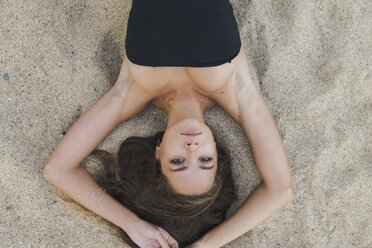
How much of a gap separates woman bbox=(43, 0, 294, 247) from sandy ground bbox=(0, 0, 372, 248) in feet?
0.66

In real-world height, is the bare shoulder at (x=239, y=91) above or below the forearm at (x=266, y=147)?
above

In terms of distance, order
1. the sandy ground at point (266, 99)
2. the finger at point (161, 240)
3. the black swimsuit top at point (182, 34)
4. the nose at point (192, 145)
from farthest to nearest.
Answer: the sandy ground at point (266, 99) → the finger at point (161, 240) → the black swimsuit top at point (182, 34) → the nose at point (192, 145)

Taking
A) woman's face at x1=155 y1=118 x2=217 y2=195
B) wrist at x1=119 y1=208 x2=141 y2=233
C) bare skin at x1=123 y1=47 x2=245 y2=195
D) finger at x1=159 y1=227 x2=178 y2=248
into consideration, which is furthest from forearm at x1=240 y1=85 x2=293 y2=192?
wrist at x1=119 y1=208 x2=141 y2=233

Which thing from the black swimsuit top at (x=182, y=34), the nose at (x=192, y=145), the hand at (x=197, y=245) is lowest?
the hand at (x=197, y=245)

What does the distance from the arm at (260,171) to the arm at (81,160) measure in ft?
1.88

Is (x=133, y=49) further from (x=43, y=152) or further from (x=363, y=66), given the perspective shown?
(x=363, y=66)

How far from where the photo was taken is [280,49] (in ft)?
8.10

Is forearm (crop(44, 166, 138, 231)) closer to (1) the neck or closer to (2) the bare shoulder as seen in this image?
(1) the neck

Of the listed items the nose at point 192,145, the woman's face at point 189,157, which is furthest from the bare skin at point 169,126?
the nose at point 192,145

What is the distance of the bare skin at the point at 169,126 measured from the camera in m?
2.16

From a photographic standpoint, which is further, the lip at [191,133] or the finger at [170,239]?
the finger at [170,239]

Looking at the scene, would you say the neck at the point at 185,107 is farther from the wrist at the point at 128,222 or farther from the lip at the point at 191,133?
the wrist at the point at 128,222

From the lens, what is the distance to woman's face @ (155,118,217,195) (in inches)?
72.5

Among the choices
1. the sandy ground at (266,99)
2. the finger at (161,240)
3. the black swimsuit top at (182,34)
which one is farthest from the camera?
the sandy ground at (266,99)
